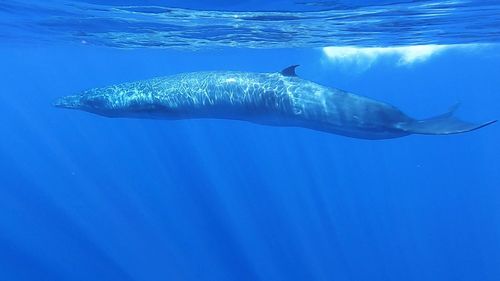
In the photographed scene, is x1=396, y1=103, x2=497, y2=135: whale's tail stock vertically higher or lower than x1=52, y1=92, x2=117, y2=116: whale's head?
lower

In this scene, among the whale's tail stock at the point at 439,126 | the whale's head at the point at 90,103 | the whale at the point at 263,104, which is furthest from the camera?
the whale's head at the point at 90,103

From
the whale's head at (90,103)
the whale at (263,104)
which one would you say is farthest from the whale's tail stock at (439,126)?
the whale's head at (90,103)

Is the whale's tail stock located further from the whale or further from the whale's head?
the whale's head

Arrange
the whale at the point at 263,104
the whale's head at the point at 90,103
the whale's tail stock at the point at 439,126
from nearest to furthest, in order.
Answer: the whale's tail stock at the point at 439,126, the whale at the point at 263,104, the whale's head at the point at 90,103

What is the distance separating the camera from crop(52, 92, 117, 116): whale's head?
1107 centimetres

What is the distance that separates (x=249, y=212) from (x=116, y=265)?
6.43m

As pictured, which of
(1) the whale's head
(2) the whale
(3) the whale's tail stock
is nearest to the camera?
(3) the whale's tail stock

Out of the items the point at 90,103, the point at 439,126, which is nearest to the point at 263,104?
the point at 439,126

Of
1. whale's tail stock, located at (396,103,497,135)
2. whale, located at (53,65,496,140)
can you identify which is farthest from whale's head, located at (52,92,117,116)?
whale's tail stock, located at (396,103,497,135)

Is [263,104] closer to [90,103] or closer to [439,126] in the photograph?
[439,126]

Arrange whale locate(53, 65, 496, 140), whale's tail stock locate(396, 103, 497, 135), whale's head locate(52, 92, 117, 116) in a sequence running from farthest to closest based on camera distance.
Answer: whale's head locate(52, 92, 117, 116) → whale locate(53, 65, 496, 140) → whale's tail stock locate(396, 103, 497, 135)

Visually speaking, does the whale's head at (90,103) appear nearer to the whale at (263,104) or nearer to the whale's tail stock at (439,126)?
the whale at (263,104)

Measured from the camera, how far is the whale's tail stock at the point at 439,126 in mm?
6461

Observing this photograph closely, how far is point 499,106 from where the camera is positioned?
53.0m
